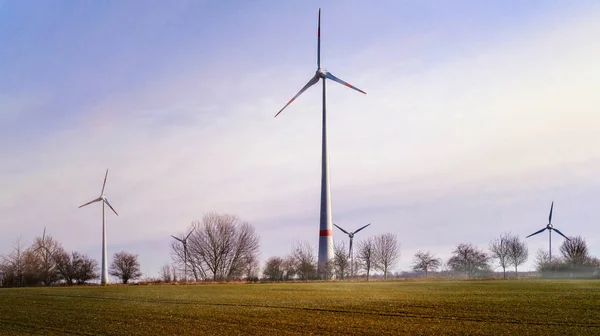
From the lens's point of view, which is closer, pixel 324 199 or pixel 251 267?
pixel 324 199

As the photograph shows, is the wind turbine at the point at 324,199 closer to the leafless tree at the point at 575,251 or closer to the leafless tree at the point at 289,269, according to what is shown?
the leafless tree at the point at 289,269

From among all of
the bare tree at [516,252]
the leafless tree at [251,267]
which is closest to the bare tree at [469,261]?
the bare tree at [516,252]

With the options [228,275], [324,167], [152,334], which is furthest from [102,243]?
[152,334]

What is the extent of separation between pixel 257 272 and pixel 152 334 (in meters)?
89.2

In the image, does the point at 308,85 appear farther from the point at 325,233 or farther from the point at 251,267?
the point at 251,267

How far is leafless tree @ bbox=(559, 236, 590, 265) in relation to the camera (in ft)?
389

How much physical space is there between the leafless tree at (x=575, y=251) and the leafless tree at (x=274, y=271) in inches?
2233

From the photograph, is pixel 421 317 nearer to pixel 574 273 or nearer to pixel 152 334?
pixel 152 334

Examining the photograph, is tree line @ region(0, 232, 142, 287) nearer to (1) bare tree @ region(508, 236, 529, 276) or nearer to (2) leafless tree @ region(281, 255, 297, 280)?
(2) leafless tree @ region(281, 255, 297, 280)

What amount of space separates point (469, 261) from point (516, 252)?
17.6 m

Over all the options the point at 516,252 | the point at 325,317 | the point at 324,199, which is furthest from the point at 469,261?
the point at 325,317

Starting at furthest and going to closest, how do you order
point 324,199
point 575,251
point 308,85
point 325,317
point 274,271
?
point 575,251 → point 274,271 → point 308,85 → point 324,199 → point 325,317

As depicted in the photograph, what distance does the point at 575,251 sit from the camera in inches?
5027

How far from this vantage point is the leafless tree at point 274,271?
107m
